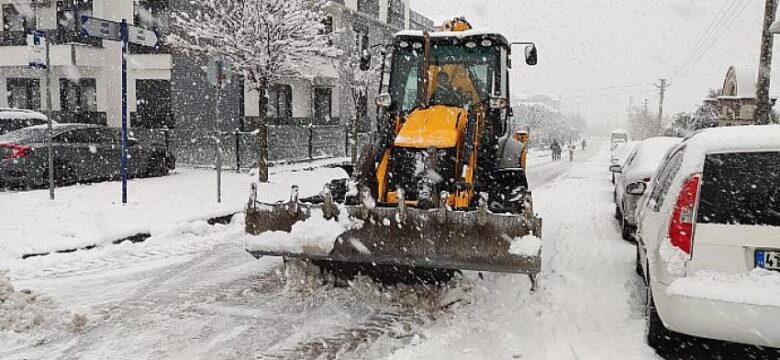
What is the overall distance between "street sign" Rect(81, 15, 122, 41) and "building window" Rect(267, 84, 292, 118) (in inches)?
549

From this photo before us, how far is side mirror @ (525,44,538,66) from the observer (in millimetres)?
7794

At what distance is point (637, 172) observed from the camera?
9500mm

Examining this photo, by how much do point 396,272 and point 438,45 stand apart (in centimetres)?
312

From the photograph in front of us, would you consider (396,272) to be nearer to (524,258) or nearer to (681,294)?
(524,258)

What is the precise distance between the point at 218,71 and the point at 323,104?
16.1 m

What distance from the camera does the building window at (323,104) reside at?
87.2ft

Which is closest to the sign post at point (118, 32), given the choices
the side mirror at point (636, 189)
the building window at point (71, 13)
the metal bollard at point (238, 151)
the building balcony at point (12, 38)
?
→ the side mirror at point (636, 189)

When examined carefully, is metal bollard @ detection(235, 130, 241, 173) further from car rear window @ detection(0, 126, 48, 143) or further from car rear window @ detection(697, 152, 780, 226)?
car rear window @ detection(697, 152, 780, 226)

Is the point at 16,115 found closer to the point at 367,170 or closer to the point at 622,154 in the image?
the point at 367,170

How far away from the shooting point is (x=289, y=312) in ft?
17.5

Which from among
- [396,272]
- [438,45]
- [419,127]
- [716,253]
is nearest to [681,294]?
[716,253]

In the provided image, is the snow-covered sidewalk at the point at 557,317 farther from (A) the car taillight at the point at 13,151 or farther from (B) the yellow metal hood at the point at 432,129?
(A) the car taillight at the point at 13,151

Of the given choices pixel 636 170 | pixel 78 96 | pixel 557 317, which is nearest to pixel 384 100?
pixel 557 317

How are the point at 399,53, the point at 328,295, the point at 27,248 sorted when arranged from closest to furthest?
the point at 328,295, the point at 27,248, the point at 399,53
